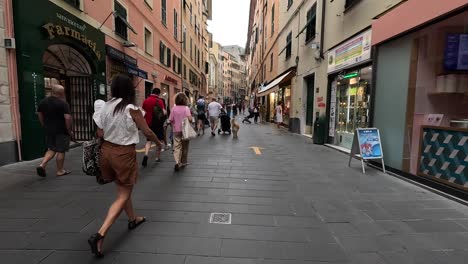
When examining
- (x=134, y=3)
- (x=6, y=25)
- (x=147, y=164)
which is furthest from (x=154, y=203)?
(x=134, y=3)

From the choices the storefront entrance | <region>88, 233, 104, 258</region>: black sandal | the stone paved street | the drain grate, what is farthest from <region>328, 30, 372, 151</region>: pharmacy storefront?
the storefront entrance

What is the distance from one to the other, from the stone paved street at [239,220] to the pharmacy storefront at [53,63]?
1396mm

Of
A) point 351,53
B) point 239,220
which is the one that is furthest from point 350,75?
point 239,220

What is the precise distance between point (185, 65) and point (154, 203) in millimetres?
24098

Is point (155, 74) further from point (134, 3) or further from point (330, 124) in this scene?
point (330, 124)

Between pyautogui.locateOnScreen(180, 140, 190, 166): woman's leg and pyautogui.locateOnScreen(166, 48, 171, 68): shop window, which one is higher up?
pyautogui.locateOnScreen(166, 48, 171, 68): shop window

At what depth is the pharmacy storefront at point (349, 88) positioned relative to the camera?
7777 millimetres

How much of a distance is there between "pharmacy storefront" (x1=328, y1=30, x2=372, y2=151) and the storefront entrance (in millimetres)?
7894

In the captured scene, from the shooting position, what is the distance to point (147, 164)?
6.65 metres

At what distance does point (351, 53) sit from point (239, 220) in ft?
22.1

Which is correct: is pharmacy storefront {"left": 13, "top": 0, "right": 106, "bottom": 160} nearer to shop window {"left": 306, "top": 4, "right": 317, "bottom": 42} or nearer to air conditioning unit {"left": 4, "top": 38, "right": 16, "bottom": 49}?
air conditioning unit {"left": 4, "top": 38, "right": 16, "bottom": 49}

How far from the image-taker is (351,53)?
27.7ft

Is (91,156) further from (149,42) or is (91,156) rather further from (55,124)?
(149,42)

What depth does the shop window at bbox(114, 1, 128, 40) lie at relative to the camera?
11383 millimetres
